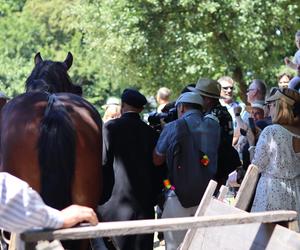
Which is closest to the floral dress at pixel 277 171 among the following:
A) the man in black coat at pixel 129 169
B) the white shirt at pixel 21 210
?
the man in black coat at pixel 129 169

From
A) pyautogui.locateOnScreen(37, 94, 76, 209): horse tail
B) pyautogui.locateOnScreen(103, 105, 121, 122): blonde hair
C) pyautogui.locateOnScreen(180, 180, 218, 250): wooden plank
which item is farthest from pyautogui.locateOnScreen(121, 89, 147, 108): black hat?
pyautogui.locateOnScreen(103, 105, 121, 122): blonde hair

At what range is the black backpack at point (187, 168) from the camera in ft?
21.9

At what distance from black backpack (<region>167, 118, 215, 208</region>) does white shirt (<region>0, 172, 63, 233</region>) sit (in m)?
3.71

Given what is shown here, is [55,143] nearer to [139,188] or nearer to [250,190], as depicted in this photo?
[250,190]

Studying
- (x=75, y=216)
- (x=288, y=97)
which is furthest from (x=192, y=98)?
(x=75, y=216)

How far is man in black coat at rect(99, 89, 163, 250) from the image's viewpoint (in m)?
6.65

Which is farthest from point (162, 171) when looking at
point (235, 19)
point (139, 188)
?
point (235, 19)

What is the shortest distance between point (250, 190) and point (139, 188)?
221 centimetres

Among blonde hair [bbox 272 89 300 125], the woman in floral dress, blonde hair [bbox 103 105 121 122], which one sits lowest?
blonde hair [bbox 103 105 121 122]

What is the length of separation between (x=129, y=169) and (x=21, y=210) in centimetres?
375

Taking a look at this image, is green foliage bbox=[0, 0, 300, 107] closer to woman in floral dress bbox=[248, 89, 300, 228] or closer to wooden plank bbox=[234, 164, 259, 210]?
woman in floral dress bbox=[248, 89, 300, 228]

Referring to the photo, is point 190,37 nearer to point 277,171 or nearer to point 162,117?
point 162,117

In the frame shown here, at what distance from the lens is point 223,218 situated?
3.47m

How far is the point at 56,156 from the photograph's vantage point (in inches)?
195
